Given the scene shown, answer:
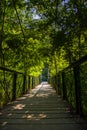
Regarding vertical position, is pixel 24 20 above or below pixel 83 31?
above

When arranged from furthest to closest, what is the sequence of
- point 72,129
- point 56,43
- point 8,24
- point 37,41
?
point 37,41 < point 8,24 < point 56,43 < point 72,129

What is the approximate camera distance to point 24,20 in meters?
9.59

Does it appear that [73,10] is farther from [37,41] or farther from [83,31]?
[37,41]

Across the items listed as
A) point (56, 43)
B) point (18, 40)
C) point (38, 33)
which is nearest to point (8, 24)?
point (18, 40)

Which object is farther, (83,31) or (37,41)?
(37,41)

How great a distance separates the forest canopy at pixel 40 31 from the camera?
6.82 m

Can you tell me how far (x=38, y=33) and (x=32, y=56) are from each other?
4.51 feet

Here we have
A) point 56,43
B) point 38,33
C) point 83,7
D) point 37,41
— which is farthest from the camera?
point 37,41

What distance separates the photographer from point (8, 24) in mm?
8633

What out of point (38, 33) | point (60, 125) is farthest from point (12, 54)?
point (60, 125)

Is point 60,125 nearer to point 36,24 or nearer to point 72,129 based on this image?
point 72,129

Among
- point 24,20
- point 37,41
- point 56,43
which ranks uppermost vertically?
point 24,20

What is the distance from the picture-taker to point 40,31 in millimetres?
9188

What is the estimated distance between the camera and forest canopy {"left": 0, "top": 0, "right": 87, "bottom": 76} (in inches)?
269
